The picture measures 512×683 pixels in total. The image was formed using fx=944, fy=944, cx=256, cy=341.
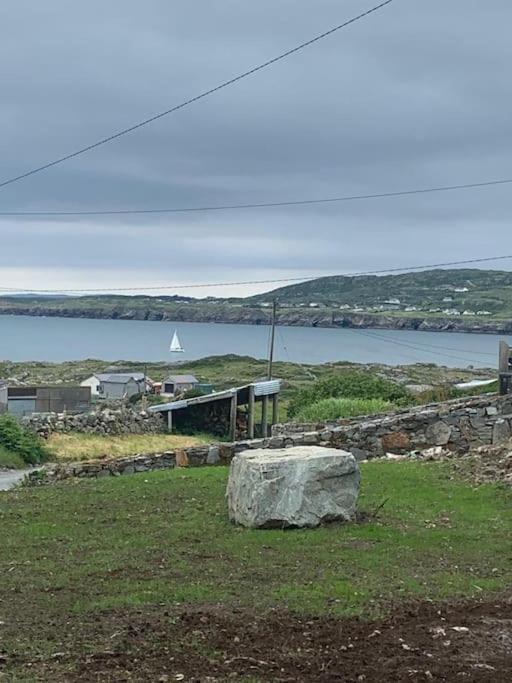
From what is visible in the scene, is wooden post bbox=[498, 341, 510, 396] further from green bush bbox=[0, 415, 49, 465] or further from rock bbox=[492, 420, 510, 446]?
green bush bbox=[0, 415, 49, 465]

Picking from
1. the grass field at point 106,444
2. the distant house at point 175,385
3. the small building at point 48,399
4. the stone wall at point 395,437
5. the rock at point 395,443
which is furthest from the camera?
the distant house at point 175,385

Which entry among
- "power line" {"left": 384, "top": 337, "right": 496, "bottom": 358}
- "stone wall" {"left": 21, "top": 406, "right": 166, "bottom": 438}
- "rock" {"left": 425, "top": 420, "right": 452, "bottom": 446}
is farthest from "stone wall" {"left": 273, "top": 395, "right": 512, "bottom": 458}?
"power line" {"left": 384, "top": 337, "right": 496, "bottom": 358}

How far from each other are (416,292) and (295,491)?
174779mm

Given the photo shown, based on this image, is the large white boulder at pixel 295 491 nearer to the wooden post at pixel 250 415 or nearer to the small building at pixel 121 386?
the wooden post at pixel 250 415

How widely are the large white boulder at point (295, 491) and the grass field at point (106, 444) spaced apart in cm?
1515

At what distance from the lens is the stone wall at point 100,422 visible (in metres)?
30.9

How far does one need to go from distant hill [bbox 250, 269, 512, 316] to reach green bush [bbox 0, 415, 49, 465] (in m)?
142

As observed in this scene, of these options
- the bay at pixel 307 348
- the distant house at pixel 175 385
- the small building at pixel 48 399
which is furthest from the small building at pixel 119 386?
the bay at pixel 307 348

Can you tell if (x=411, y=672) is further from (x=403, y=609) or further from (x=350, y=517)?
(x=350, y=517)

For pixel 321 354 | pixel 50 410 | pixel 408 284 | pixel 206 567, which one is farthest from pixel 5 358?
pixel 206 567

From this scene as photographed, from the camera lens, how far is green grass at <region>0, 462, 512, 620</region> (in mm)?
8867

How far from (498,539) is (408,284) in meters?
181

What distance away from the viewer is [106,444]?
3062cm

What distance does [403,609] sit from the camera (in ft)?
27.7
